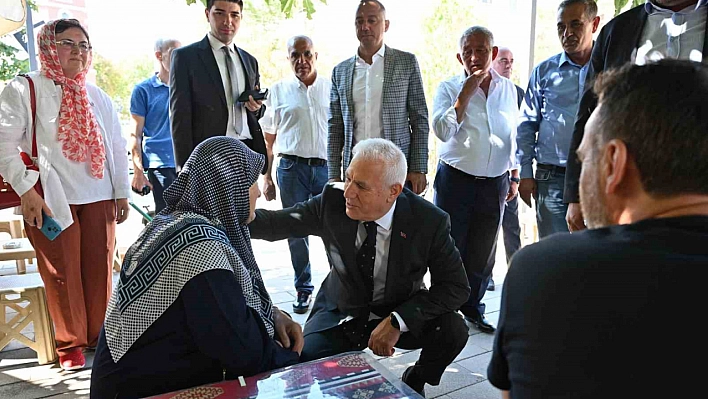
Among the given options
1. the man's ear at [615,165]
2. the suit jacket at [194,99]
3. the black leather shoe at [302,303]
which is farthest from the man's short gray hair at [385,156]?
the black leather shoe at [302,303]

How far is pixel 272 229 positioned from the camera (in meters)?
2.16

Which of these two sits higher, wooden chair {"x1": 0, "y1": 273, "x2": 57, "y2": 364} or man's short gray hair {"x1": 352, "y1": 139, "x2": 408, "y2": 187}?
man's short gray hair {"x1": 352, "y1": 139, "x2": 408, "y2": 187}

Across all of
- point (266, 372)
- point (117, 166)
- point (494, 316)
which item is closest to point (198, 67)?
point (117, 166)

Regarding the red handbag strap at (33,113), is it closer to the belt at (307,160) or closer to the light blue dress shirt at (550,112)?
the belt at (307,160)

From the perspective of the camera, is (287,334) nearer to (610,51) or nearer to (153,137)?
(610,51)

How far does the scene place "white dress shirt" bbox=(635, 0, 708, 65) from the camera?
185 cm

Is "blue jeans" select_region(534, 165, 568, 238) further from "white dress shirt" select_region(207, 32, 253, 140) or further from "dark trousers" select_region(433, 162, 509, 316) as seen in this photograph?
"white dress shirt" select_region(207, 32, 253, 140)

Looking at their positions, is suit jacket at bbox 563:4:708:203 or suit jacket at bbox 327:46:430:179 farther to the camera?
suit jacket at bbox 327:46:430:179

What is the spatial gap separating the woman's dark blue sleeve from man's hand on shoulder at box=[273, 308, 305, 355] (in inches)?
11.0

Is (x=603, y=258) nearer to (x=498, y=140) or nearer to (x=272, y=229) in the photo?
(x=272, y=229)

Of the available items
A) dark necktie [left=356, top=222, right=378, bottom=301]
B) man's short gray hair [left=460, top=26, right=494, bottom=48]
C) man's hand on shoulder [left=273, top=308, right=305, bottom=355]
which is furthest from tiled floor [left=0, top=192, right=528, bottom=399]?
man's short gray hair [left=460, top=26, right=494, bottom=48]

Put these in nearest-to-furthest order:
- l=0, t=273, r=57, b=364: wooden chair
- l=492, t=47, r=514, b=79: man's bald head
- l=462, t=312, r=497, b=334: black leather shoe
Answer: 1. l=0, t=273, r=57, b=364: wooden chair
2. l=462, t=312, r=497, b=334: black leather shoe
3. l=492, t=47, r=514, b=79: man's bald head

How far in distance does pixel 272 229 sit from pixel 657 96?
163 cm

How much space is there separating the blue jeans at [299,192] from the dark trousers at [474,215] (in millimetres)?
894
